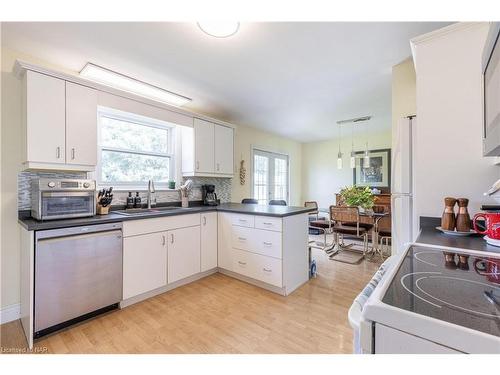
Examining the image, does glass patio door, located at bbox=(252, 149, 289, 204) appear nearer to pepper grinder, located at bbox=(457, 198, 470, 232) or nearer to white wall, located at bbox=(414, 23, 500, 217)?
white wall, located at bbox=(414, 23, 500, 217)

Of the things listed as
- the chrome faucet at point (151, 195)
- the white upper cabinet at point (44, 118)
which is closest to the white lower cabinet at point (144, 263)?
the chrome faucet at point (151, 195)

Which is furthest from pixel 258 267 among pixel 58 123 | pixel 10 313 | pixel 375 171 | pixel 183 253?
pixel 375 171

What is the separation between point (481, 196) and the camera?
1360 mm

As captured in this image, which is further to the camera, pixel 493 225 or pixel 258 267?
pixel 258 267

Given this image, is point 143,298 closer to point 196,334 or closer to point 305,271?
point 196,334

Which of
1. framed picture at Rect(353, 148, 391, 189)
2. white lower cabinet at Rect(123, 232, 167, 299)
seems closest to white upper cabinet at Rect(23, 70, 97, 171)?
white lower cabinet at Rect(123, 232, 167, 299)

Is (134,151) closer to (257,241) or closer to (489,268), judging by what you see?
(257,241)

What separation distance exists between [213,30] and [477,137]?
182 cm

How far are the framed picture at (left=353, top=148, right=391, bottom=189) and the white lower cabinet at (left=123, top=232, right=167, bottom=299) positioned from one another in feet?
15.2

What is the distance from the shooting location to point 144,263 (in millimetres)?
2234

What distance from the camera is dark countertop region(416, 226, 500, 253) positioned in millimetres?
1071

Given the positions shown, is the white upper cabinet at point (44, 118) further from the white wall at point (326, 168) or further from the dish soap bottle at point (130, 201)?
the white wall at point (326, 168)

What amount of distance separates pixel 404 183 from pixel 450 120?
0.74 metres
